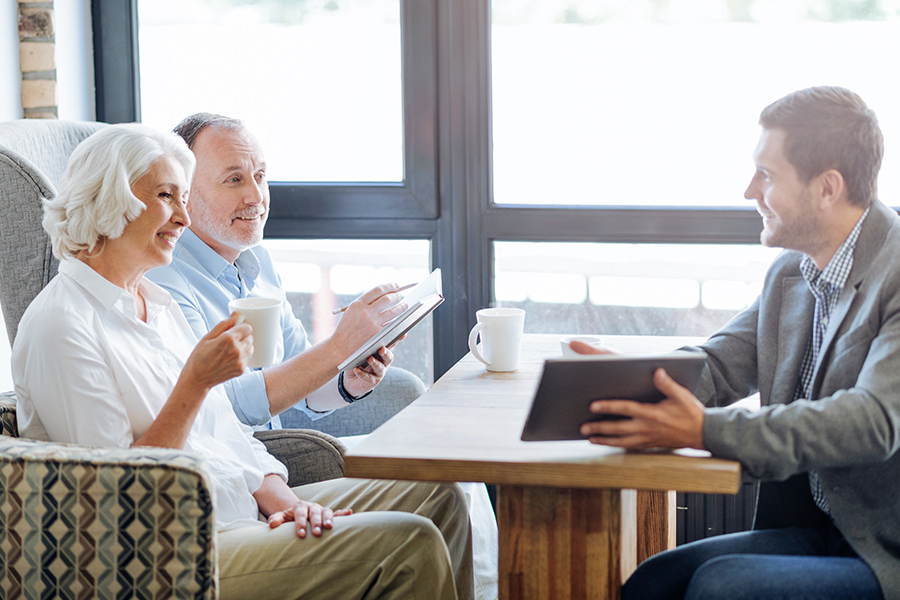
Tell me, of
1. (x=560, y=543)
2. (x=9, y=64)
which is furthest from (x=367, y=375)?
(x=9, y=64)

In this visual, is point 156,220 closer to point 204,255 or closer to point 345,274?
point 204,255

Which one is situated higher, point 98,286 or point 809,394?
point 98,286

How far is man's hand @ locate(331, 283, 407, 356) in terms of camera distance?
177 cm

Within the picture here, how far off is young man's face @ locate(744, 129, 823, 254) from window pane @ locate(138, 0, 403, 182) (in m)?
1.36

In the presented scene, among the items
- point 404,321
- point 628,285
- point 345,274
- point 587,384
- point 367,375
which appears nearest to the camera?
point 587,384

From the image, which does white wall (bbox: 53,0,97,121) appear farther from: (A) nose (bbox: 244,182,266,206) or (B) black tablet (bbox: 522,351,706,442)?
(B) black tablet (bbox: 522,351,706,442)

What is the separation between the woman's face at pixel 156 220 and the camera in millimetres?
1501

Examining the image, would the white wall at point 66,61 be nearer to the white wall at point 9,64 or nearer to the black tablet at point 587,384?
the white wall at point 9,64

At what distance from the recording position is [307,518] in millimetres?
1491

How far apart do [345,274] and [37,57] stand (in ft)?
3.37

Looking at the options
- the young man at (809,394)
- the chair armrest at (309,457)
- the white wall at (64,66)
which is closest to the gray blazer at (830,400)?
the young man at (809,394)

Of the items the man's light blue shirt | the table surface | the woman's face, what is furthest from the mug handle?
the woman's face

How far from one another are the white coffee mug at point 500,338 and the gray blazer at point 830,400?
14.2 inches

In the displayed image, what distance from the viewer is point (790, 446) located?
1.17 m
